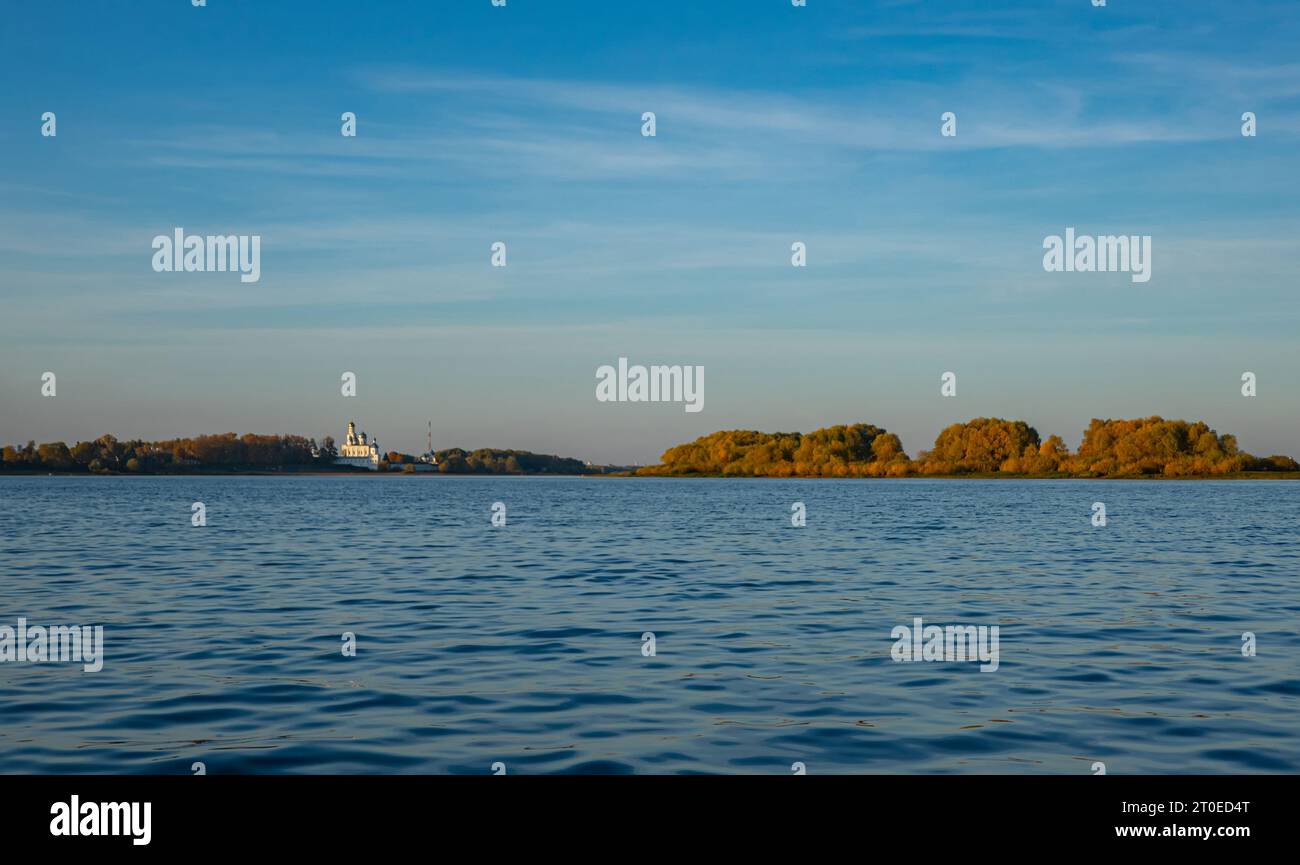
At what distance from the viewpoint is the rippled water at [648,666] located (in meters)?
13.4

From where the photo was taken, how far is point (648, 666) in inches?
760

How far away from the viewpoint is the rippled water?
44.1ft

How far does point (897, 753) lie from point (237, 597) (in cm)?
2130

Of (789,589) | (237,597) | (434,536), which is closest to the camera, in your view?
(237,597)

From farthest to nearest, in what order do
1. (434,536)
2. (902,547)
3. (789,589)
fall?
(434,536) < (902,547) < (789,589)
